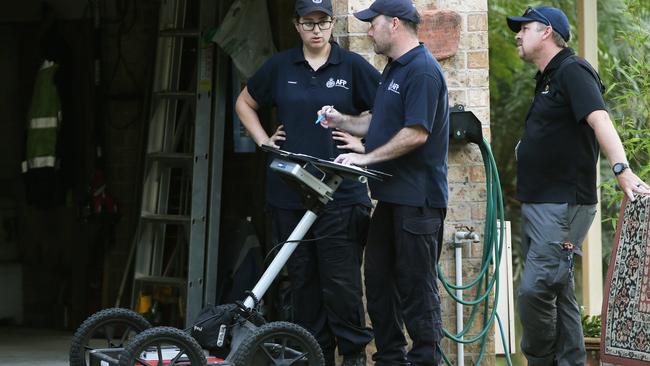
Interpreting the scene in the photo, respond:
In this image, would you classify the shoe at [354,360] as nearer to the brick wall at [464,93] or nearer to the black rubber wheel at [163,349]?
the brick wall at [464,93]

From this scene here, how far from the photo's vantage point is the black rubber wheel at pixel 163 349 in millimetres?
5727

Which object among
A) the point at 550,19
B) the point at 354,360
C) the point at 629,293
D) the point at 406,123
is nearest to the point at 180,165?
the point at 354,360

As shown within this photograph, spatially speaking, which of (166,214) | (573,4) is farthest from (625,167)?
(573,4)

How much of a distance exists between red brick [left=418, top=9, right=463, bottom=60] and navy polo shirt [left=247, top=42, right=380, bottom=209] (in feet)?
1.65

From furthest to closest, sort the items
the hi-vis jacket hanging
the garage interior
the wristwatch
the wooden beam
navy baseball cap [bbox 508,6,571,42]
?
the hi-vis jacket hanging, the wooden beam, the garage interior, navy baseball cap [bbox 508,6,571,42], the wristwatch

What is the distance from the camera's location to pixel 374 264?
6391 mm

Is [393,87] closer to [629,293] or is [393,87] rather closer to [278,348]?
[278,348]

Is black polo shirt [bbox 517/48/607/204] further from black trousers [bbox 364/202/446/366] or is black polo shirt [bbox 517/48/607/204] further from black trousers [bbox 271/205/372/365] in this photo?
black trousers [bbox 271/205/372/365]

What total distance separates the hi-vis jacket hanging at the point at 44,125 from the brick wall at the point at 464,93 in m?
3.23

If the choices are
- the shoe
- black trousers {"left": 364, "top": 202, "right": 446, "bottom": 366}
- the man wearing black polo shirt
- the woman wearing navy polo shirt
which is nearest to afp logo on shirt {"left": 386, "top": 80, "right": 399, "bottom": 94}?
the woman wearing navy polo shirt

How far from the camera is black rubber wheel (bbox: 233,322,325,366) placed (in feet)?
19.4

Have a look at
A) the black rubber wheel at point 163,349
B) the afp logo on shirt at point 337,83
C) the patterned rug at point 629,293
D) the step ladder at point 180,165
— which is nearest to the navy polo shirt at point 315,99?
the afp logo on shirt at point 337,83

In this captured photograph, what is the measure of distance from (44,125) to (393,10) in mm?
3943

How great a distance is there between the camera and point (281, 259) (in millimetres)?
6180
